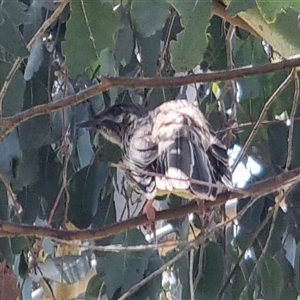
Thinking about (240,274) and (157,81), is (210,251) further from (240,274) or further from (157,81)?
(157,81)

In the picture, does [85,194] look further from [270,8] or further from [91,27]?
[270,8]

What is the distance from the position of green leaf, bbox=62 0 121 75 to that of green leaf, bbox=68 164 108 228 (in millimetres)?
904

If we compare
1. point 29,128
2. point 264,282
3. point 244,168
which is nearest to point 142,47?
point 29,128

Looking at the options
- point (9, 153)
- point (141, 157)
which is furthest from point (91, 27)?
point (9, 153)

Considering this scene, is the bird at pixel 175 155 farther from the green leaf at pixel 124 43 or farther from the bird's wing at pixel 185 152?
the green leaf at pixel 124 43

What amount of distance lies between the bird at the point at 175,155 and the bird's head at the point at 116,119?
0.02 m

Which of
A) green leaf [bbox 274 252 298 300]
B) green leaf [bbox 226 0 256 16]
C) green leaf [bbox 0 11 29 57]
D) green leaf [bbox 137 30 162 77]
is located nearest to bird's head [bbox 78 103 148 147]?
green leaf [bbox 137 30 162 77]

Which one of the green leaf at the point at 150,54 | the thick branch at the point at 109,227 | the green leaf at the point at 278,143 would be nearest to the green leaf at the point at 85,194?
the green leaf at the point at 150,54

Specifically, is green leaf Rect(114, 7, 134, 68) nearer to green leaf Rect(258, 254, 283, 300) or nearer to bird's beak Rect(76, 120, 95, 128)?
bird's beak Rect(76, 120, 95, 128)

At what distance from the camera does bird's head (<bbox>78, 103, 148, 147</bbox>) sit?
277cm

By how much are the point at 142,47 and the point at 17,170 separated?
515 millimetres

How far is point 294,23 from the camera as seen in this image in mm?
1894

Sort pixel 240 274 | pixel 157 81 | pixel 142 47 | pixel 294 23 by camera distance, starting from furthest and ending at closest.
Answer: pixel 240 274, pixel 142 47, pixel 294 23, pixel 157 81

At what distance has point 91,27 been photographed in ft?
5.32
